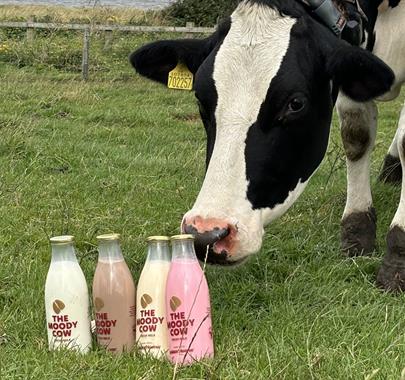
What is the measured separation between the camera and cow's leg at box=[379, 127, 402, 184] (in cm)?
587

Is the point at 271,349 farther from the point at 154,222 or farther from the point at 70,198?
the point at 70,198

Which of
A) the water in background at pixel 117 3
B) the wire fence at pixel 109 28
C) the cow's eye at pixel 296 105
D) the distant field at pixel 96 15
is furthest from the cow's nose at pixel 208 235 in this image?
the water in background at pixel 117 3

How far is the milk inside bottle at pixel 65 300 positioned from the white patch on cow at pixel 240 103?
47 centimetres

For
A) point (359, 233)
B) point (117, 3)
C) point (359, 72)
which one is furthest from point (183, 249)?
point (117, 3)

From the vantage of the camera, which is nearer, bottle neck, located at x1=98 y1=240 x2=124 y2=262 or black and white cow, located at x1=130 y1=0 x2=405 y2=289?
bottle neck, located at x1=98 y1=240 x2=124 y2=262

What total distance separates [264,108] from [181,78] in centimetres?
92

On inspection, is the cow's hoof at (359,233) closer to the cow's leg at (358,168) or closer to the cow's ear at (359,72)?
the cow's leg at (358,168)

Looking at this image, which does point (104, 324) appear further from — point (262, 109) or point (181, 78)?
point (181, 78)

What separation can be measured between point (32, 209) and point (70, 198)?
41 centimetres

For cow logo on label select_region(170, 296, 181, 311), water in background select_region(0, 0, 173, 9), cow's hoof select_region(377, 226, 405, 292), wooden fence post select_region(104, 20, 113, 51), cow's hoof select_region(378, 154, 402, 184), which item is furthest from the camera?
water in background select_region(0, 0, 173, 9)

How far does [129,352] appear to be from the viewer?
9.15 ft

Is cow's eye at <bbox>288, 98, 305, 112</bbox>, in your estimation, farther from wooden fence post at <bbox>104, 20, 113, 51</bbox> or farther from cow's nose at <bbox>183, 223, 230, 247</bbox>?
wooden fence post at <bbox>104, 20, 113, 51</bbox>

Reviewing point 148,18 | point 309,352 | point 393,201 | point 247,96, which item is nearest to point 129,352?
point 309,352

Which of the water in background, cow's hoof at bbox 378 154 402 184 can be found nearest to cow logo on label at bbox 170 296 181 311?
cow's hoof at bbox 378 154 402 184
